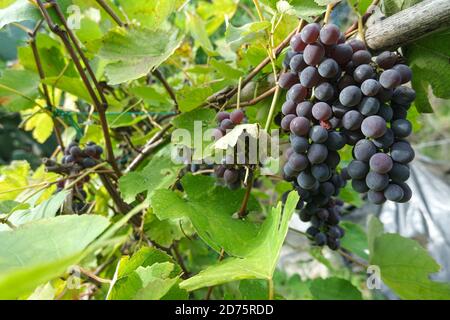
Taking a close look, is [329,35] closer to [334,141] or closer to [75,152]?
[334,141]

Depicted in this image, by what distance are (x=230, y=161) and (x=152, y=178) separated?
0.20 metres

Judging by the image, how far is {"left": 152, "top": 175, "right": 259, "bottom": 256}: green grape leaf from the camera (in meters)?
0.54

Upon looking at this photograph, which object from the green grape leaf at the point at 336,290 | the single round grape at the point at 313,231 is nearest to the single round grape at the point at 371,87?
the single round grape at the point at 313,231

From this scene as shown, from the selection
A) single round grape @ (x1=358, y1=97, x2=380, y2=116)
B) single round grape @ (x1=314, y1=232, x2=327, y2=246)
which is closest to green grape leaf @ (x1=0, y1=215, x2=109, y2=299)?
single round grape @ (x1=358, y1=97, x2=380, y2=116)

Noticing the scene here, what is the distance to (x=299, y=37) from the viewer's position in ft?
1.69

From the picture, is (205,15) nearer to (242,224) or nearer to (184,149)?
(184,149)

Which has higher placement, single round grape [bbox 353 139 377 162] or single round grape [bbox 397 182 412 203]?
single round grape [bbox 353 139 377 162]

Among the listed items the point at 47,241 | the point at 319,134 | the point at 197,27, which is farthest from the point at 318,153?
the point at 197,27

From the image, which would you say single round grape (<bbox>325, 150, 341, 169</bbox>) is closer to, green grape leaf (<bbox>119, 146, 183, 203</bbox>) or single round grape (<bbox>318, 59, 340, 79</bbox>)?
single round grape (<bbox>318, 59, 340, 79</bbox>)

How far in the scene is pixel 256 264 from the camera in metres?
0.43

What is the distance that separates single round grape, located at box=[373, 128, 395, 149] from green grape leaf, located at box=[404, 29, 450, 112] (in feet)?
0.45

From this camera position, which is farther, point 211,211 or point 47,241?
point 211,211

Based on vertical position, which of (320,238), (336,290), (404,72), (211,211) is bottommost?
(336,290)

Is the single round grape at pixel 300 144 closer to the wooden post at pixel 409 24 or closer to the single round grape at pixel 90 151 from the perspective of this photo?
the wooden post at pixel 409 24
